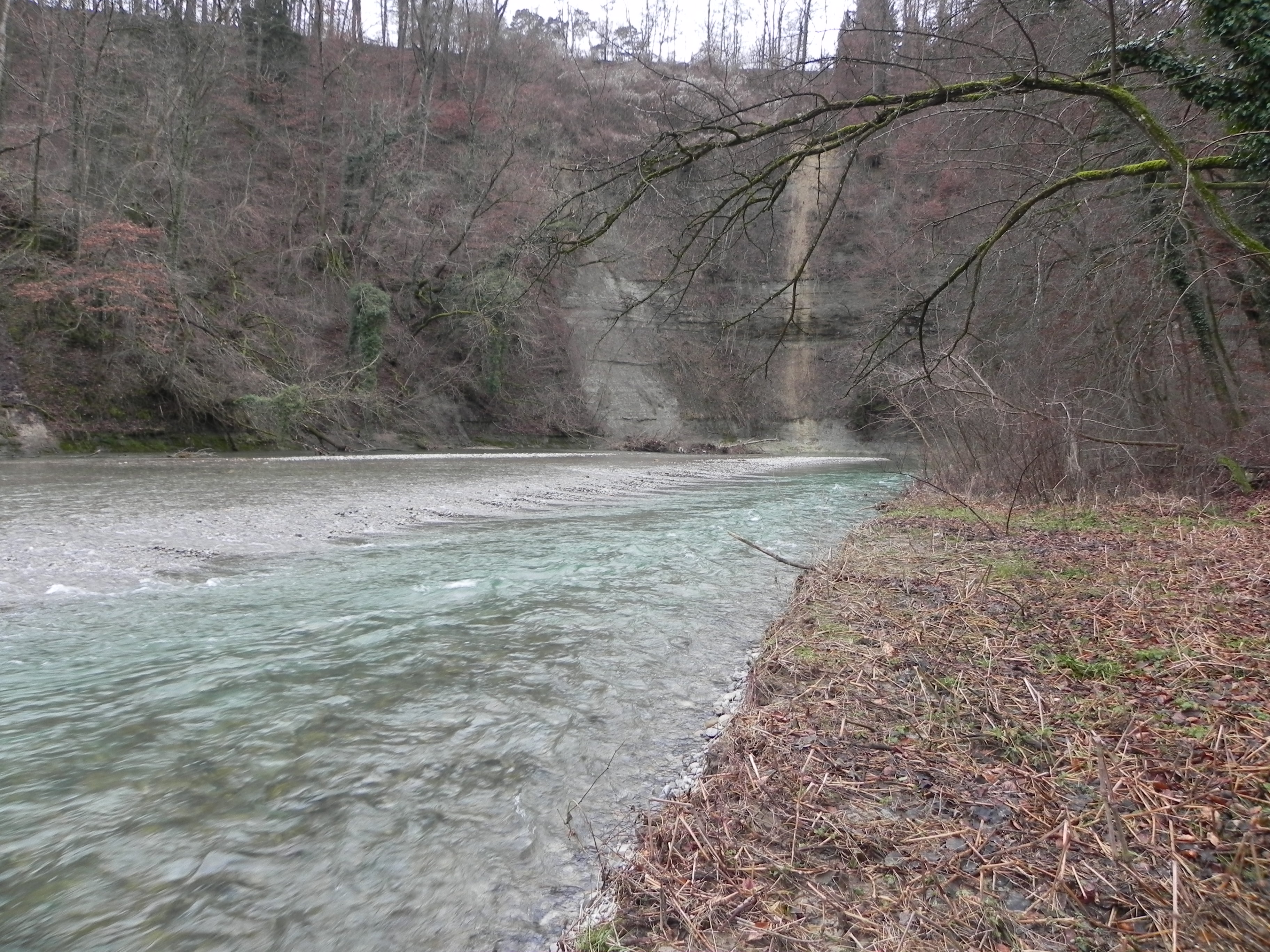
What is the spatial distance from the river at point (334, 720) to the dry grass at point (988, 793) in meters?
0.40

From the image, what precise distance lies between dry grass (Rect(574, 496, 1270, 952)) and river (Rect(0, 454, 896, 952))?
40 cm

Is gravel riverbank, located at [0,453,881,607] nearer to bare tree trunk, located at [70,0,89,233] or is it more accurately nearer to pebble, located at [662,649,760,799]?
pebble, located at [662,649,760,799]

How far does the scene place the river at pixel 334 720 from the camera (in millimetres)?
2180

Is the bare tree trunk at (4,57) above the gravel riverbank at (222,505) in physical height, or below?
above

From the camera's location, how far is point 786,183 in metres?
5.02

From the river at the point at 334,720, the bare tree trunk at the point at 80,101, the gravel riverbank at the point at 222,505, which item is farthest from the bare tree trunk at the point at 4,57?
the river at the point at 334,720

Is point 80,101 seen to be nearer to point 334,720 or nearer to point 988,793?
point 334,720

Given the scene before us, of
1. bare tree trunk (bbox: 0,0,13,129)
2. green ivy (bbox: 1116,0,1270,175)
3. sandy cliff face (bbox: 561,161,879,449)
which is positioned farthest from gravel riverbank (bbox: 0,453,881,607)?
sandy cliff face (bbox: 561,161,879,449)

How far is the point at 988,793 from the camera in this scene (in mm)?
2408

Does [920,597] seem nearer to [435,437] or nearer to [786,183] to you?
[786,183]

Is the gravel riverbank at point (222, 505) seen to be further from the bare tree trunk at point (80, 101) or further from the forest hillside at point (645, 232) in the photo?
the bare tree trunk at point (80, 101)

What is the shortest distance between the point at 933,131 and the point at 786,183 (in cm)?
330

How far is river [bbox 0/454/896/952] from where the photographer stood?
85.8 inches

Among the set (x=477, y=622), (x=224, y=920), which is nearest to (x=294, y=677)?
(x=477, y=622)
